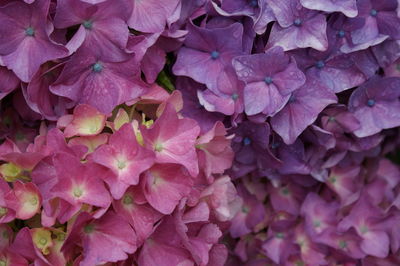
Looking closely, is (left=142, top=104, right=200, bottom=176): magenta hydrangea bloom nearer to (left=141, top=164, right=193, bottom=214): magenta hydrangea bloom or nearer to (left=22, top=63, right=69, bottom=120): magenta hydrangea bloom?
(left=141, top=164, right=193, bottom=214): magenta hydrangea bloom

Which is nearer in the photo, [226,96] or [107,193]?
[107,193]

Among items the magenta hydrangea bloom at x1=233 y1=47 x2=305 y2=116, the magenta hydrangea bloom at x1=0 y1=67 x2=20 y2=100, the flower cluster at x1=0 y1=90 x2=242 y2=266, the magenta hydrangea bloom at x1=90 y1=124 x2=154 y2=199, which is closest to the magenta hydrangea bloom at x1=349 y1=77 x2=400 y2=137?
the magenta hydrangea bloom at x1=233 y1=47 x2=305 y2=116

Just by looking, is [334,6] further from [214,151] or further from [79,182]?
[79,182]

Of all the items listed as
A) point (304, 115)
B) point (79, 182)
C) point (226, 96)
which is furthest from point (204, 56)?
point (79, 182)

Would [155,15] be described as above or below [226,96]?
above

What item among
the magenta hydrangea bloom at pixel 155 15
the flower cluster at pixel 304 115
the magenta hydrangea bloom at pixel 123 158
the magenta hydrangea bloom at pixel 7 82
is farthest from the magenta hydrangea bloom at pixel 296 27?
the magenta hydrangea bloom at pixel 7 82
